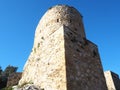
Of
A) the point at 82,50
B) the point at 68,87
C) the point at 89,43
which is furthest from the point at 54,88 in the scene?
the point at 89,43

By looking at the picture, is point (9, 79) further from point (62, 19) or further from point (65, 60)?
point (65, 60)

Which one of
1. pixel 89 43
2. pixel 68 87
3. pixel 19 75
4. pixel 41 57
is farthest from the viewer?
pixel 19 75

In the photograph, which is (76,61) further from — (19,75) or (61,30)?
(19,75)

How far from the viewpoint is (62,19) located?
1141 centimetres

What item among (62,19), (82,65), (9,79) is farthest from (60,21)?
(9,79)

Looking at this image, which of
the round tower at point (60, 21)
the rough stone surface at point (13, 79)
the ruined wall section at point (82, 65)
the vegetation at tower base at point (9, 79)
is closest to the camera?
the ruined wall section at point (82, 65)

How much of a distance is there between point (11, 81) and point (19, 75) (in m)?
1.04

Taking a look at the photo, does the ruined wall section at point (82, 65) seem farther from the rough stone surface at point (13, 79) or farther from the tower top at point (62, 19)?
the rough stone surface at point (13, 79)

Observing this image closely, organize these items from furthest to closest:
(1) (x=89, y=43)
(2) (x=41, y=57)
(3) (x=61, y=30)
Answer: (1) (x=89, y=43) < (2) (x=41, y=57) < (3) (x=61, y=30)

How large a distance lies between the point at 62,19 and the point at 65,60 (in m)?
4.96

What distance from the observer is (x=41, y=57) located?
9727mm

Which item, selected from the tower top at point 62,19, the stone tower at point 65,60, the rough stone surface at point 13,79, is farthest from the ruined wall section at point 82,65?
the rough stone surface at point 13,79

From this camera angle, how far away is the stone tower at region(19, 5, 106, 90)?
7246 mm

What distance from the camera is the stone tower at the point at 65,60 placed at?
7246 millimetres
